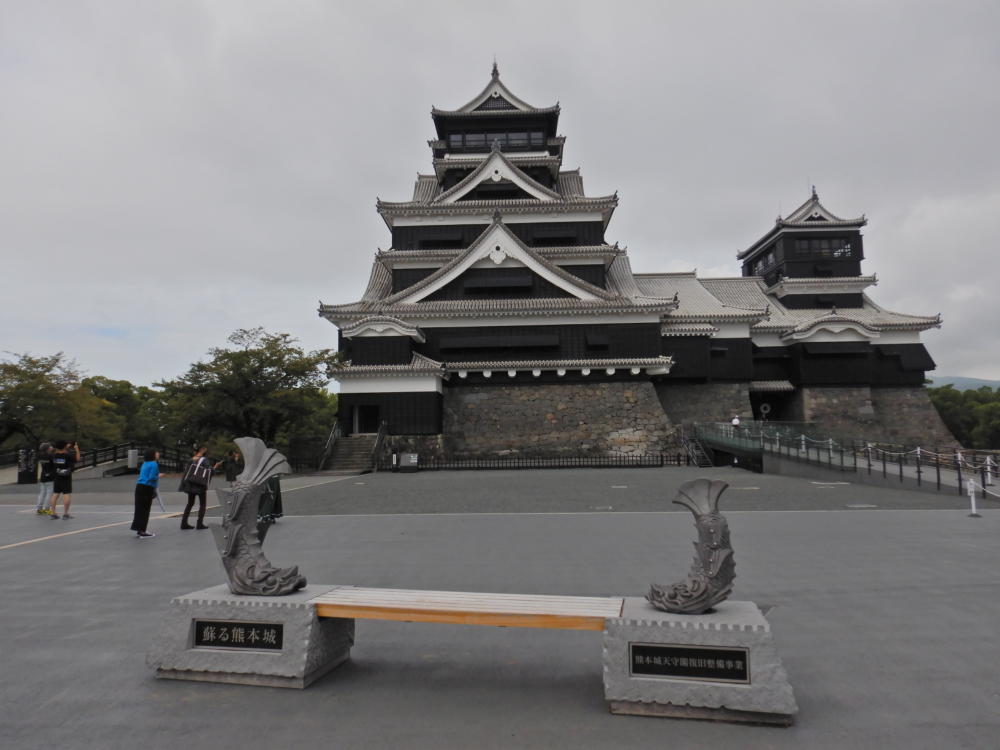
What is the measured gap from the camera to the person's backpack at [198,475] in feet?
34.7

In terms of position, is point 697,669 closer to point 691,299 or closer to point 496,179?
point 496,179

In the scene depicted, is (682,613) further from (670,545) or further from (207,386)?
(207,386)

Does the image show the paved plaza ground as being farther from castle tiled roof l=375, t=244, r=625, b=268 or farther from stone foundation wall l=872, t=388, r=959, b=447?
stone foundation wall l=872, t=388, r=959, b=447

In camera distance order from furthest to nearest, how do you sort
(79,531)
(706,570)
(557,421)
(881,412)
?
(881,412), (557,421), (79,531), (706,570)

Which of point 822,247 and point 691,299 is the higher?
point 822,247

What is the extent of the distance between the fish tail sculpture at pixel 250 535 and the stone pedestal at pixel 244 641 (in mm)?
89

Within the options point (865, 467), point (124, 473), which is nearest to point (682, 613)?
point (865, 467)

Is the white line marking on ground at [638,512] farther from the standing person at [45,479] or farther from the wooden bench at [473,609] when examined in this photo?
the wooden bench at [473,609]

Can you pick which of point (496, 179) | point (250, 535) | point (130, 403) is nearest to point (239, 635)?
point (250, 535)

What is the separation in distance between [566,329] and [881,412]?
57.8ft

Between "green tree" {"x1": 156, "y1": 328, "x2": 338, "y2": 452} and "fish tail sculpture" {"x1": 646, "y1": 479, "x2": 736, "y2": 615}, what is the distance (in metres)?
20.1

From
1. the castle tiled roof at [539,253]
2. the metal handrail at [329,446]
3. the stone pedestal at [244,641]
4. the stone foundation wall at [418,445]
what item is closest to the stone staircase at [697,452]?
the castle tiled roof at [539,253]

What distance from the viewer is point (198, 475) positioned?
A: 420 inches

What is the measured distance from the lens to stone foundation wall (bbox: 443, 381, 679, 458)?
27.1 m
